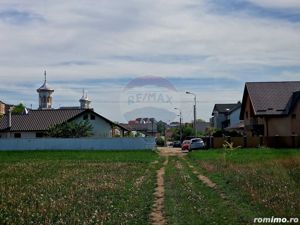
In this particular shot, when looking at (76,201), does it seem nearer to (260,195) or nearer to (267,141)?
(260,195)

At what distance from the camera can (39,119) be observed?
76.8 metres

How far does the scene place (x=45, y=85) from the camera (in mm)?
105938

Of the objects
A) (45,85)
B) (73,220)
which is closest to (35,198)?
(73,220)

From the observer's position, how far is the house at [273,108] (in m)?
59.0

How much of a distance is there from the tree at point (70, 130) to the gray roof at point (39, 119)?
Answer: 14.5 ft

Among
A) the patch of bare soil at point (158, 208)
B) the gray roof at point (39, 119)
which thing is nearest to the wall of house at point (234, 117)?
the gray roof at point (39, 119)

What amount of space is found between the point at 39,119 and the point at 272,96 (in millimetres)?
33417

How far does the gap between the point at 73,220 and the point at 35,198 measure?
13.6 ft

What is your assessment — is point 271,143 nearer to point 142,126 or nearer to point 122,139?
point 122,139

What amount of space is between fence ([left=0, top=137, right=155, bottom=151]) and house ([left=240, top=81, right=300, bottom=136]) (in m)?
14.0

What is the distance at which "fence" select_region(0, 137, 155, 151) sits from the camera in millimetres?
58844

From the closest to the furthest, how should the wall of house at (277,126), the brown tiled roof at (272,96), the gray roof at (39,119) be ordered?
the wall of house at (277,126) → the brown tiled roof at (272,96) → the gray roof at (39,119)
